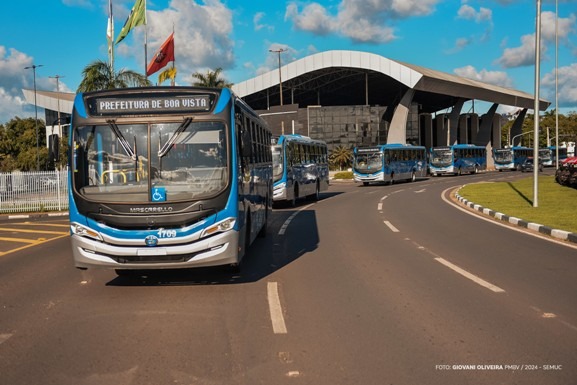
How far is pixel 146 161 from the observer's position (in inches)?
288

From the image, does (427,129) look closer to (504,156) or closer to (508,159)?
(504,156)

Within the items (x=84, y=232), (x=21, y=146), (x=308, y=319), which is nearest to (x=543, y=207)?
(x=308, y=319)

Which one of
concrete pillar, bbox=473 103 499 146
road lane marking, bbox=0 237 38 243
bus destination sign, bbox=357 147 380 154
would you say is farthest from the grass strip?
concrete pillar, bbox=473 103 499 146

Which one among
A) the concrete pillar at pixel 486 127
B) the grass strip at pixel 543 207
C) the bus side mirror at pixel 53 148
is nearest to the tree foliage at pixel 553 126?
the concrete pillar at pixel 486 127

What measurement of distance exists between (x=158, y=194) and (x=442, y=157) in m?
52.6

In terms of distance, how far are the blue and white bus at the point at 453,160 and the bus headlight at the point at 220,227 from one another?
51258 mm

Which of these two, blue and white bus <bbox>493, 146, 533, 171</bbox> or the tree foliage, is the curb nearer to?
blue and white bus <bbox>493, 146, 533, 171</bbox>

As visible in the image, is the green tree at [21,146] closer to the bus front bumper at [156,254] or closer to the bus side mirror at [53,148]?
the bus side mirror at [53,148]

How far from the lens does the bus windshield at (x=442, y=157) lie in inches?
2196

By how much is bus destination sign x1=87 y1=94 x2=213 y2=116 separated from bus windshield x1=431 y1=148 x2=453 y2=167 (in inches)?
2023

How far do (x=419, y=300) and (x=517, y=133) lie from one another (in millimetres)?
96060

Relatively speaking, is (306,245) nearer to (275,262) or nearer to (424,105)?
(275,262)

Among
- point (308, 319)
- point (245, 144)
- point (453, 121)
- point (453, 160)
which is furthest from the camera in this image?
point (453, 121)

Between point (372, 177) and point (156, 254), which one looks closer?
point (156, 254)
